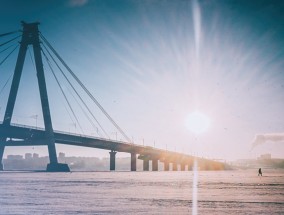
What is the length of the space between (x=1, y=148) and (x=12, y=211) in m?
57.9

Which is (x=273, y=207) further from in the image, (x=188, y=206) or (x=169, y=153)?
(x=169, y=153)

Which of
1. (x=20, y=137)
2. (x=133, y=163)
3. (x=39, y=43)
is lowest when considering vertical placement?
(x=133, y=163)

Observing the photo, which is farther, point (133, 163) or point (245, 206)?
point (133, 163)

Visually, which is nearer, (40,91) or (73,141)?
(40,91)

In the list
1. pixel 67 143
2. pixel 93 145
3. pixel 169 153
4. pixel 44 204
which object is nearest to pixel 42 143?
pixel 67 143

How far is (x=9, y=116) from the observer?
6022 centimetres

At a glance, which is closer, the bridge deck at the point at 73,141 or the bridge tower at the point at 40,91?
the bridge tower at the point at 40,91

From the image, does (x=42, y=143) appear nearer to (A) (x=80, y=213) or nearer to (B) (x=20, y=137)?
(B) (x=20, y=137)

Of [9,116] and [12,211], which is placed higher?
[9,116]

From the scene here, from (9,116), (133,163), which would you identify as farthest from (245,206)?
(133,163)

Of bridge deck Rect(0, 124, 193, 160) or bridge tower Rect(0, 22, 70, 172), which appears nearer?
bridge tower Rect(0, 22, 70, 172)

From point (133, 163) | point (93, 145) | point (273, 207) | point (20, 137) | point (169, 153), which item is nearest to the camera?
point (273, 207)

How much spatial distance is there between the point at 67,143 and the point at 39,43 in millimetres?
33342

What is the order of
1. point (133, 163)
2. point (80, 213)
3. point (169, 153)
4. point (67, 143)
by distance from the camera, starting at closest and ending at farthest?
point (80, 213) < point (67, 143) < point (133, 163) < point (169, 153)
